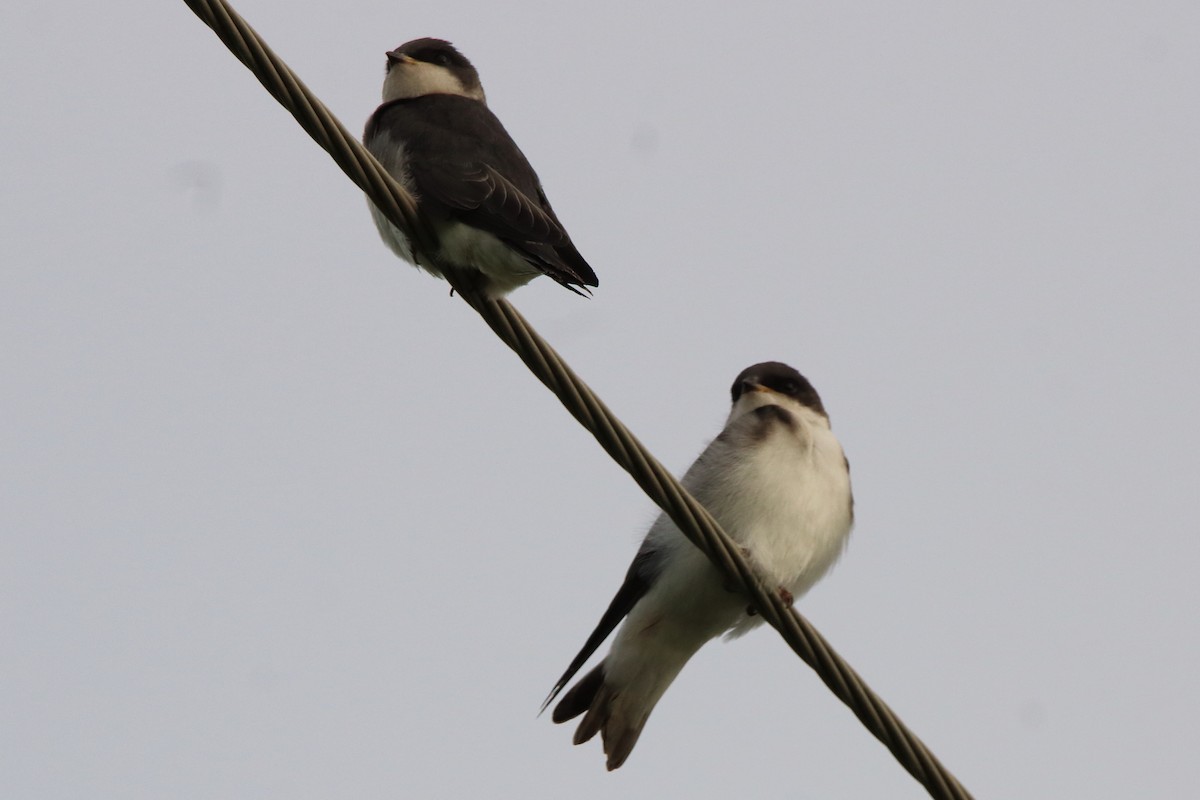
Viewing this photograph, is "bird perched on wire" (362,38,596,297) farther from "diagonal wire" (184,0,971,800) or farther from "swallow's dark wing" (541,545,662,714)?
"swallow's dark wing" (541,545,662,714)

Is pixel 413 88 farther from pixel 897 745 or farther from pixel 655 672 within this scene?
pixel 897 745

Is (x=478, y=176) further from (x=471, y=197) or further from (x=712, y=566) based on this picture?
(x=712, y=566)

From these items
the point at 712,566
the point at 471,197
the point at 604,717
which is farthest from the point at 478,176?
the point at 604,717

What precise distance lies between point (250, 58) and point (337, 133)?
0.27 metres

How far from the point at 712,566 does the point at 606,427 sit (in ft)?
6.54

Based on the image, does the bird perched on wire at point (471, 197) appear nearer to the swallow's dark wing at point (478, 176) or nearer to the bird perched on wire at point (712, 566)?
the swallow's dark wing at point (478, 176)

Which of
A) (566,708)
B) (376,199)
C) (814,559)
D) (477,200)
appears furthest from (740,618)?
(376,199)

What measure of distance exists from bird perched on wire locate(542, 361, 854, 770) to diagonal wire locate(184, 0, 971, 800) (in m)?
1.50

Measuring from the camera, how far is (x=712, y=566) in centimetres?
595

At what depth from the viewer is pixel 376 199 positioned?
4211 mm

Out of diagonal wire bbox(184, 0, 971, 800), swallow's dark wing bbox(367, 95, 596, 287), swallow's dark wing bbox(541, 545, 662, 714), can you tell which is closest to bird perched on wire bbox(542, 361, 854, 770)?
swallow's dark wing bbox(541, 545, 662, 714)

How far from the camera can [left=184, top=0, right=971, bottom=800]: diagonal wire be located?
389 cm

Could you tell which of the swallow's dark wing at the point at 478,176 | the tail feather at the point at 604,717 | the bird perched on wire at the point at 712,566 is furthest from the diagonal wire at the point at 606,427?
the tail feather at the point at 604,717

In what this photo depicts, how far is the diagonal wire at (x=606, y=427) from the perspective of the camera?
3.89m
